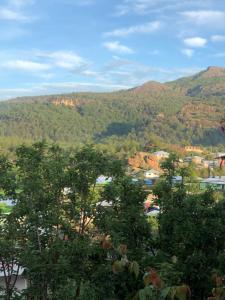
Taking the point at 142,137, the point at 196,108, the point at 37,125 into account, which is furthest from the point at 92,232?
the point at 196,108

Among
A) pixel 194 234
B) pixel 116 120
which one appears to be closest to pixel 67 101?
pixel 116 120

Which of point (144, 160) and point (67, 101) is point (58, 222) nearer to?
point (144, 160)

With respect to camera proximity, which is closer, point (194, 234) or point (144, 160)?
point (194, 234)

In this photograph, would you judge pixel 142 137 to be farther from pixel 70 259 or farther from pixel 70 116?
pixel 70 259

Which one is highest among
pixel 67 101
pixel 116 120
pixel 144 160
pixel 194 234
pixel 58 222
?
pixel 67 101

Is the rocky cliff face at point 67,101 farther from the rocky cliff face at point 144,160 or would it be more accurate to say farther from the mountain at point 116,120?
the rocky cliff face at point 144,160

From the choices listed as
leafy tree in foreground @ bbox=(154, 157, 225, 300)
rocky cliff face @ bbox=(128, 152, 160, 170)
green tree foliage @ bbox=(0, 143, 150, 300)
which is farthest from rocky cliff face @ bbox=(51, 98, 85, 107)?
green tree foliage @ bbox=(0, 143, 150, 300)

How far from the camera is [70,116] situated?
16462 centimetres

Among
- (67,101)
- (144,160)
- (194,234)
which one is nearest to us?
(194,234)

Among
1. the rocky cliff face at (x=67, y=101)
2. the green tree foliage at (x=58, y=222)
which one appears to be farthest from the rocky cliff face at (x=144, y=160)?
the rocky cliff face at (x=67, y=101)

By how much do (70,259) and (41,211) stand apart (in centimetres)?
106

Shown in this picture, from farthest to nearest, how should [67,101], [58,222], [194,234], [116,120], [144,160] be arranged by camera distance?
[67,101], [116,120], [144,160], [194,234], [58,222]

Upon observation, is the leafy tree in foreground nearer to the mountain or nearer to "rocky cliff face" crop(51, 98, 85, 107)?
the mountain

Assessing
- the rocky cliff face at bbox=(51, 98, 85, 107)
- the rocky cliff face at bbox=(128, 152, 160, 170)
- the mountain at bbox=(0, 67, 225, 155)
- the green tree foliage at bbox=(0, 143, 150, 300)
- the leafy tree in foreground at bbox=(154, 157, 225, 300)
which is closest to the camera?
the green tree foliage at bbox=(0, 143, 150, 300)
